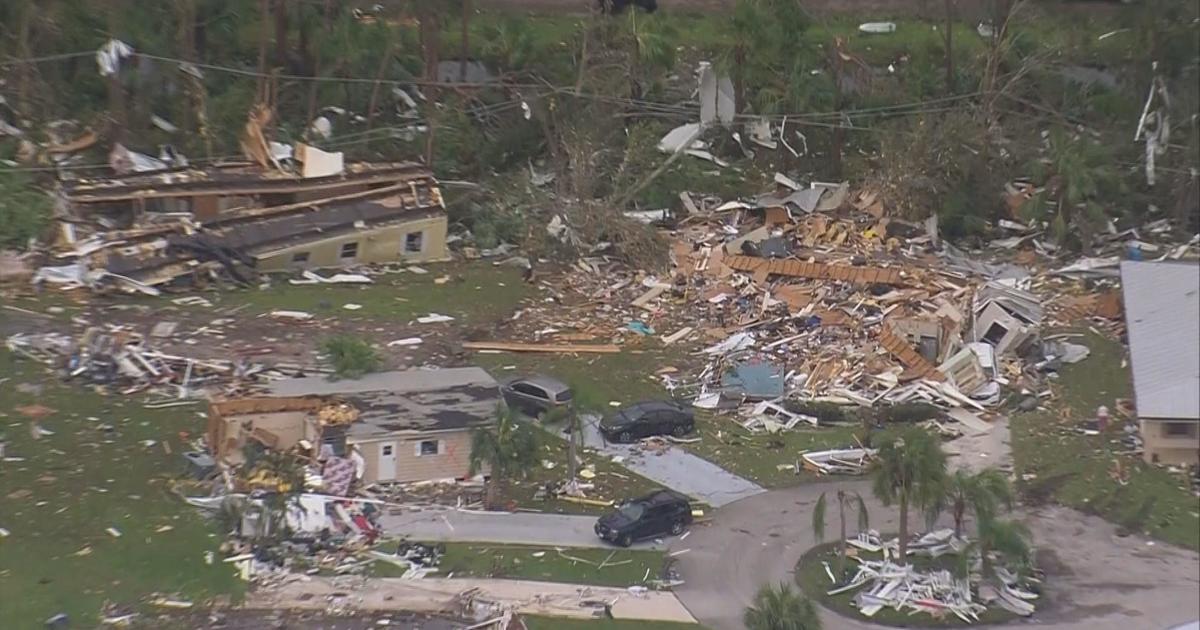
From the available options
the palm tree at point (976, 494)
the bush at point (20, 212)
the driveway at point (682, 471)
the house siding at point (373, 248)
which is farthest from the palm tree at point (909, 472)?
the bush at point (20, 212)

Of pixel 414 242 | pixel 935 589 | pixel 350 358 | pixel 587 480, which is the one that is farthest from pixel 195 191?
pixel 935 589

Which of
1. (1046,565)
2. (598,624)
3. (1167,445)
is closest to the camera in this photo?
(598,624)

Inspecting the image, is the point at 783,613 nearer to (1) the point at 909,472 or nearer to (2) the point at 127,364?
(1) the point at 909,472

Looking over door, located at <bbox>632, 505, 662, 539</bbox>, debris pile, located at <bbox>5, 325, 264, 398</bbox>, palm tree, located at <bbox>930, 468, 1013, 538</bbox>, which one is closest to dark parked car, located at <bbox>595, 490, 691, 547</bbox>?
door, located at <bbox>632, 505, 662, 539</bbox>

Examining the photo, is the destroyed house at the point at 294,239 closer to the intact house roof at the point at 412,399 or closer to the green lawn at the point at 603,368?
the green lawn at the point at 603,368

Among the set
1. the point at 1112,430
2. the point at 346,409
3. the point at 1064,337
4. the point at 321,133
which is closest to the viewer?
the point at 346,409

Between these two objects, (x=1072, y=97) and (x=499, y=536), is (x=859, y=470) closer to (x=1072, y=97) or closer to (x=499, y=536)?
(x=499, y=536)

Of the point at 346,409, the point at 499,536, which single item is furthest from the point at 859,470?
the point at 346,409

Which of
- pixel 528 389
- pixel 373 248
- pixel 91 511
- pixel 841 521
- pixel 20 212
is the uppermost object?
pixel 20 212
